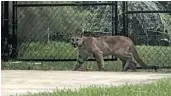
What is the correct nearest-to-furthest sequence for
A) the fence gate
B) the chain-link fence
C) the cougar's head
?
the cougar's head → the chain-link fence → the fence gate

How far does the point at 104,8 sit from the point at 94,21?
1.34 feet

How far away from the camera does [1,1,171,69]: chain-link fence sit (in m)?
11.2

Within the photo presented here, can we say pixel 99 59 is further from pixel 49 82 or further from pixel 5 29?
pixel 49 82

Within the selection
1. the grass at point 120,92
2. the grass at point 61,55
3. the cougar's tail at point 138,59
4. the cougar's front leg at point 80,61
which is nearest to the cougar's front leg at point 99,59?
the grass at point 61,55

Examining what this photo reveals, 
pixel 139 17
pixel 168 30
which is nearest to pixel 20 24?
pixel 139 17

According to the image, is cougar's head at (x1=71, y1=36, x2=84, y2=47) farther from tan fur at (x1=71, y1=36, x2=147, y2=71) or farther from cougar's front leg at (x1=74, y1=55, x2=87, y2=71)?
cougar's front leg at (x1=74, y1=55, x2=87, y2=71)

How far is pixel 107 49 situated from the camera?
10.3 metres

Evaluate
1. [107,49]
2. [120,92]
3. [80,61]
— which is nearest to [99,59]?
[107,49]

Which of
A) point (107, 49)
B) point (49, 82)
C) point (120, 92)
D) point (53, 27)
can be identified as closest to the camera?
point (120, 92)

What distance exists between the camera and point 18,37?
37.2ft

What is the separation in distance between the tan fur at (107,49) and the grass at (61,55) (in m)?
0.24

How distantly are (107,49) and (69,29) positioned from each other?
2.63m

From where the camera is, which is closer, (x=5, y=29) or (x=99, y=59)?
(x=99, y=59)

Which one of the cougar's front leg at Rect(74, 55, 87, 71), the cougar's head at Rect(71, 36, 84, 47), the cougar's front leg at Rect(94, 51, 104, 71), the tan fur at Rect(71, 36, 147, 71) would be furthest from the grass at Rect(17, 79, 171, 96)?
the cougar's head at Rect(71, 36, 84, 47)
